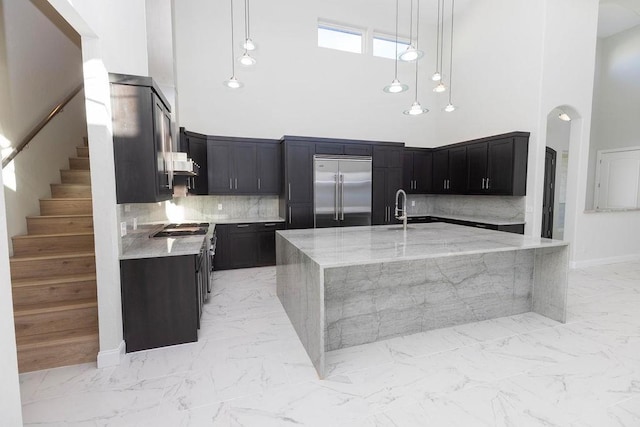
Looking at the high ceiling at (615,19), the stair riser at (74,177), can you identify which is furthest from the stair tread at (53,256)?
the high ceiling at (615,19)

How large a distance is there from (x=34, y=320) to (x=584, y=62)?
7925mm

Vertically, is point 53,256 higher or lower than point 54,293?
higher

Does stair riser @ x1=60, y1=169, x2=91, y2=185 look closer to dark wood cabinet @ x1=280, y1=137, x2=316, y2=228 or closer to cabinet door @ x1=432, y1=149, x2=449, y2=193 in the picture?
dark wood cabinet @ x1=280, y1=137, x2=316, y2=228

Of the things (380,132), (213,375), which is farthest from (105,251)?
(380,132)

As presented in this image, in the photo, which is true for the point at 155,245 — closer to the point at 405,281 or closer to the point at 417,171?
the point at 405,281

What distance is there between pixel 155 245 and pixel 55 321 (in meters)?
0.93

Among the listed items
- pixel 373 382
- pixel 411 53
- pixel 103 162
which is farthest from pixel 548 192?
pixel 103 162

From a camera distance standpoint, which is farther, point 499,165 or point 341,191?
point 341,191

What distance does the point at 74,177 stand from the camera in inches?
147

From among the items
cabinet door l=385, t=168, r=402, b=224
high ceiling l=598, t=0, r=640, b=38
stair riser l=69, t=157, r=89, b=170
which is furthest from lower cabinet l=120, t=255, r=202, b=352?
high ceiling l=598, t=0, r=640, b=38

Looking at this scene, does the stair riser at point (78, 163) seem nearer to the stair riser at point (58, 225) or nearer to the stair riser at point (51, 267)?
the stair riser at point (58, 225)

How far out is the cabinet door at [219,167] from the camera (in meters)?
5.02

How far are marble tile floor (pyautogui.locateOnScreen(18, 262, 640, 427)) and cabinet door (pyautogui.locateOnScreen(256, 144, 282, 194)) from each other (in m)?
2.82

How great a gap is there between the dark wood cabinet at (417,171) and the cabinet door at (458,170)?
520 mm
